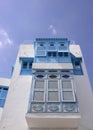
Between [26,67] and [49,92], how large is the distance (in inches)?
155

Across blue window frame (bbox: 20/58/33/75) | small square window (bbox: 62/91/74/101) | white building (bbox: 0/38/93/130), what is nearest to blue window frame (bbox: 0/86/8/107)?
white building (bbox: 0/38/93/130)

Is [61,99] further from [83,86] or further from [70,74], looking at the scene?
[83,86]

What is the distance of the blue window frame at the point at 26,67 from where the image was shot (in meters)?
13.4

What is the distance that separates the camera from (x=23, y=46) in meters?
16.0

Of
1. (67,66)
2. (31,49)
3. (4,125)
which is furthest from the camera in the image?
(31,49)

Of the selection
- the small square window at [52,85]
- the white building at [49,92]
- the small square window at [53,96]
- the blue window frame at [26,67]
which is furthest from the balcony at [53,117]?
the blue window frame at [26,67]

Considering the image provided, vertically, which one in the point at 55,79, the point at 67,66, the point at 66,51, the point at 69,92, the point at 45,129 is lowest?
the point at 45,129

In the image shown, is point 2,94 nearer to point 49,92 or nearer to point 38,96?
point 38,96

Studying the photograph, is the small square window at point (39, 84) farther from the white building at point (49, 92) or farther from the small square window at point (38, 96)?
the small square window at point (38, 96)

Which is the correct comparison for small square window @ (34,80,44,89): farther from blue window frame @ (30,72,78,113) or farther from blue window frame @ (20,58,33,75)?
blue window frame @ (20,58,33,75)

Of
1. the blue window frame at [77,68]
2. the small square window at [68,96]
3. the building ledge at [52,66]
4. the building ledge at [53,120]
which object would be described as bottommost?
the building ledge at [53,120]

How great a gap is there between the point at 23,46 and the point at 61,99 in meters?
7.56

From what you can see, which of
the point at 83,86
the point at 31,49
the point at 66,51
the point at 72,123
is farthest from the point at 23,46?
the point at 72,123

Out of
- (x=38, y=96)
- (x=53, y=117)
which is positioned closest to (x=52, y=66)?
(x=38, y=96)
